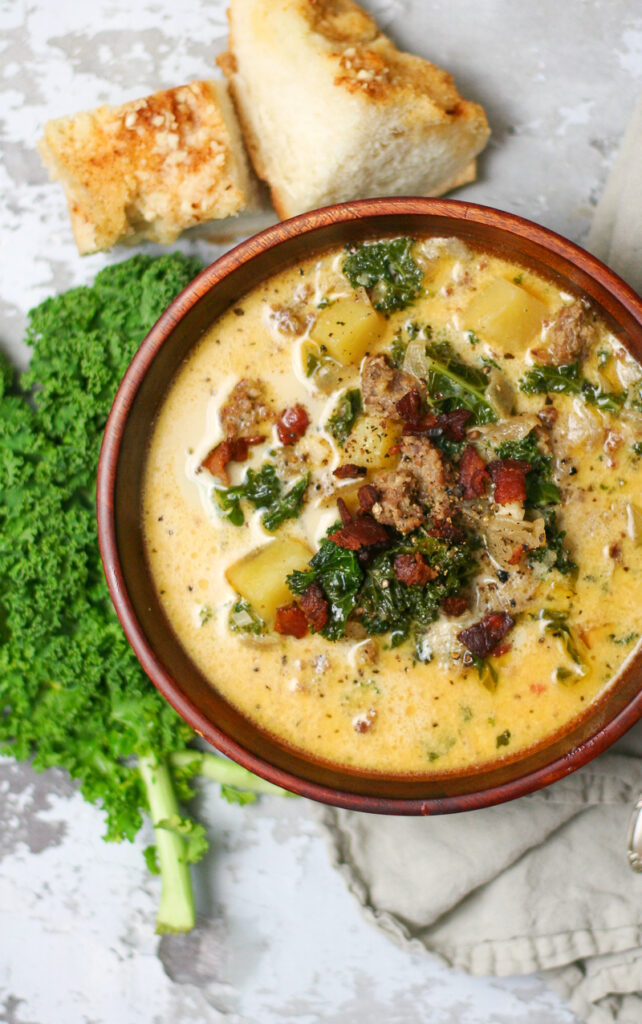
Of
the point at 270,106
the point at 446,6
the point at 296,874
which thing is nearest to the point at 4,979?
the point at 296,874

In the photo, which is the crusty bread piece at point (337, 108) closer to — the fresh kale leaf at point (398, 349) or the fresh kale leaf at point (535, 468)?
the fresh kale leaf at point (398, 349)

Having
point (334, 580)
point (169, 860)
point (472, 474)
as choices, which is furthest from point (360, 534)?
point (169, 860)

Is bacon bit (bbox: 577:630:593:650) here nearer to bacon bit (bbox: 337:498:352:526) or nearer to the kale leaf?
bacon bit (bbox: 337:498:352:526)

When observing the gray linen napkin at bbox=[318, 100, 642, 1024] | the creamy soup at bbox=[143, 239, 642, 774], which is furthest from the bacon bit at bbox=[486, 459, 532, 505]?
the gray linen napkin at bbox=[318, 100, 642, 1024]

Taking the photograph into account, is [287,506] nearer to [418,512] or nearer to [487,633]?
[418,512]

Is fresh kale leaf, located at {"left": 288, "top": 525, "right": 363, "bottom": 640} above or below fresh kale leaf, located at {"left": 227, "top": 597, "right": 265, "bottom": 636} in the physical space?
above
